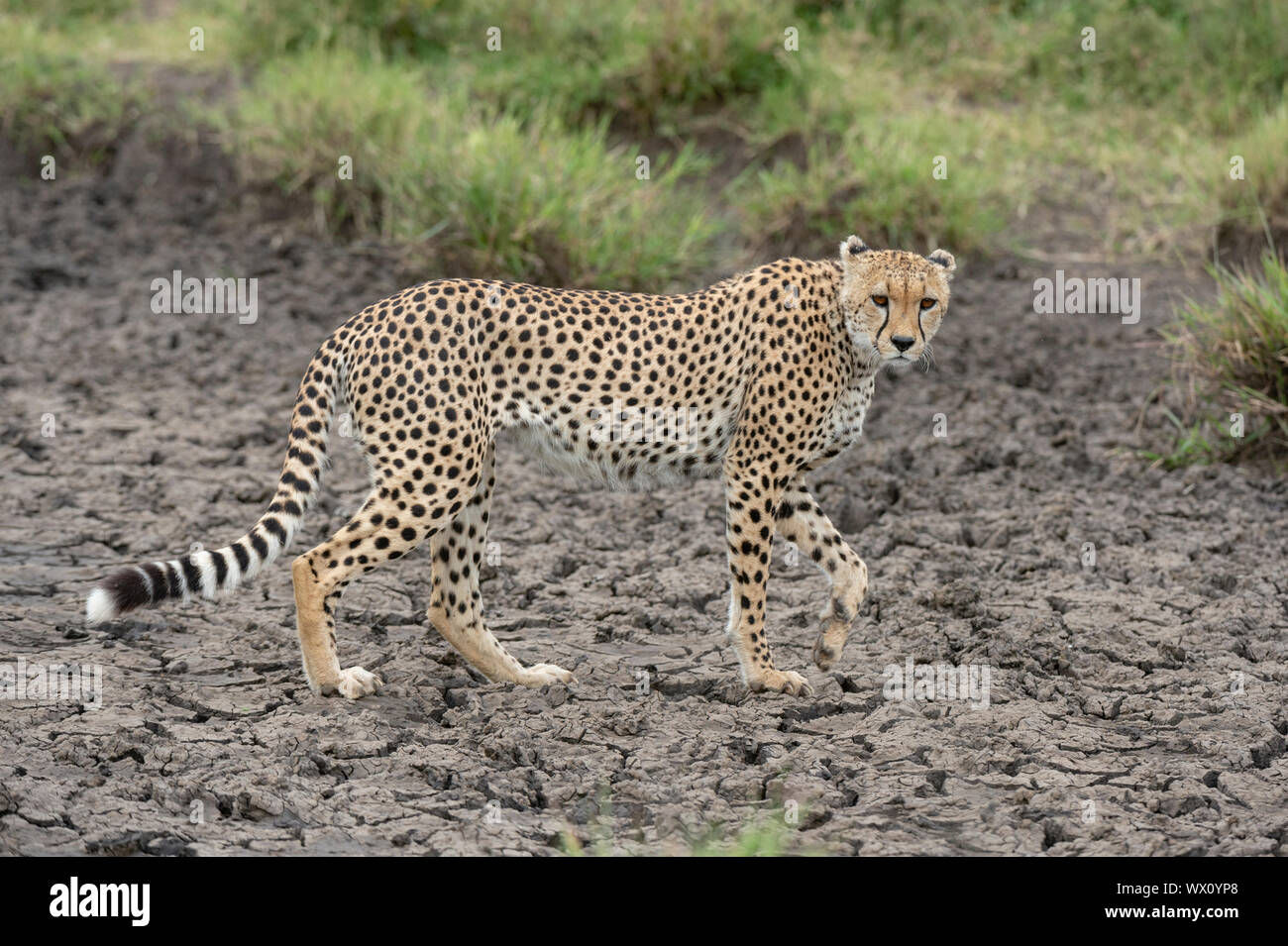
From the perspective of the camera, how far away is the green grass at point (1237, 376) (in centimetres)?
634

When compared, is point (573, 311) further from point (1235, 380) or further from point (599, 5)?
point (599, 5)

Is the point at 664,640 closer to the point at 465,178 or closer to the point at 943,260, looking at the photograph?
the point at 943,260

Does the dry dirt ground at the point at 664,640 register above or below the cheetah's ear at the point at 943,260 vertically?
below

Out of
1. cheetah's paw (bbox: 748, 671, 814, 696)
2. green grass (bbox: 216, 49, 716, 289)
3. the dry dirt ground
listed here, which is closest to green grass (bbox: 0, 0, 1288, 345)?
green grass (bbox: 216, 49, 716, 289)

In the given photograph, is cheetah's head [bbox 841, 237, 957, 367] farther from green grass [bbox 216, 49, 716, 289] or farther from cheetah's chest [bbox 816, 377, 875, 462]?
green grass [bbox 216, 49, 716, 289]

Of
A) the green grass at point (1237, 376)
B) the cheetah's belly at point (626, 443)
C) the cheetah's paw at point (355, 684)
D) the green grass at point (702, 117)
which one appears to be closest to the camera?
the cheetah's paw at point (355, 684)

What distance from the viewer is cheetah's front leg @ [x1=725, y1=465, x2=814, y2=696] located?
4410mm

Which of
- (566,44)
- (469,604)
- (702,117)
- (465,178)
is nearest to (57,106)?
(566,44)

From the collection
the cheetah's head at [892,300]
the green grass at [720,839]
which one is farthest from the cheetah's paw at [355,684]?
the cheetah's head at [892,300]

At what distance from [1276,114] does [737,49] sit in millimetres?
3302

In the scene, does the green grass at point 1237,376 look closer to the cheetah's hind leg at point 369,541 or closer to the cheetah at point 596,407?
the cheetah at point 596,407

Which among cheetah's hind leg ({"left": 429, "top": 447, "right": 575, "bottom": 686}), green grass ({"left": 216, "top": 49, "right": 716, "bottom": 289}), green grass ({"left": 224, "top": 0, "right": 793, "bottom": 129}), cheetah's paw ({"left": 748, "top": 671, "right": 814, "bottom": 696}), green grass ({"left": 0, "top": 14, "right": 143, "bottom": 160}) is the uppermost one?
green grass ({"left": 224, "top": 0, "right": 793, "bottom": 129})

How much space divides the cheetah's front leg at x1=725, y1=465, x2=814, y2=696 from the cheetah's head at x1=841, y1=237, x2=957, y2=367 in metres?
0.50

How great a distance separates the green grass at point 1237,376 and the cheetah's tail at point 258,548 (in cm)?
385
